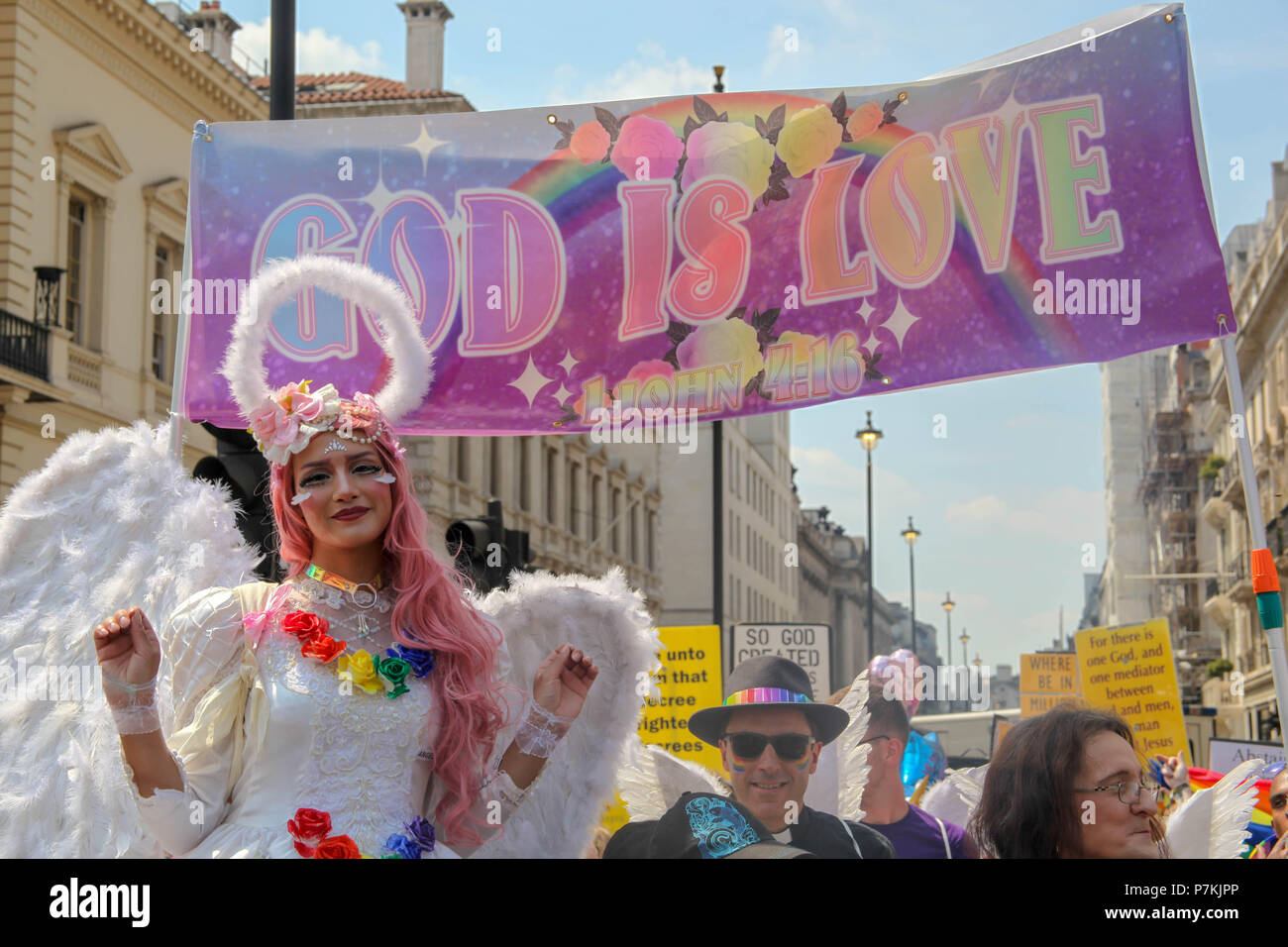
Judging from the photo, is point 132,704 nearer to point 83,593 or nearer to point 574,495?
point 83,593

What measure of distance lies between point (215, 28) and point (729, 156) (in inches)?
1219

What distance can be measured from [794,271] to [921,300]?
44cm

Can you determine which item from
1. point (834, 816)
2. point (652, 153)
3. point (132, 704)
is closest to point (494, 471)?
point (652, 153)

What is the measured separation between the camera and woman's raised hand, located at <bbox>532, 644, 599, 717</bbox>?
348 cm

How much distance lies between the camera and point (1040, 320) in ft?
15.0

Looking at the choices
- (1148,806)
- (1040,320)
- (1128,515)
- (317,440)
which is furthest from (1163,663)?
(1128,515)

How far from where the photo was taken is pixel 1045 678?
14.1 metres

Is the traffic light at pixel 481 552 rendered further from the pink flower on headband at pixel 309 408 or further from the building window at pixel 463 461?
the building window at pixel 463 461

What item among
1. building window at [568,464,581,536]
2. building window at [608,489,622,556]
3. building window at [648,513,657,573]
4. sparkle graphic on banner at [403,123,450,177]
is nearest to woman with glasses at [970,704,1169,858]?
sparkle graphic on banner at [403,123,450,177]

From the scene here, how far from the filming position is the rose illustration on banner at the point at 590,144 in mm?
4840

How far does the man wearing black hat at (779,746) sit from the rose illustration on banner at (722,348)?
3.28 ft

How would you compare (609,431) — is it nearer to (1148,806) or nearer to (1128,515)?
(1148,806)

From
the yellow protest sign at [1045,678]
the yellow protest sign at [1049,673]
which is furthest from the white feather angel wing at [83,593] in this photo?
the yellow protest sign at [1049,673]
